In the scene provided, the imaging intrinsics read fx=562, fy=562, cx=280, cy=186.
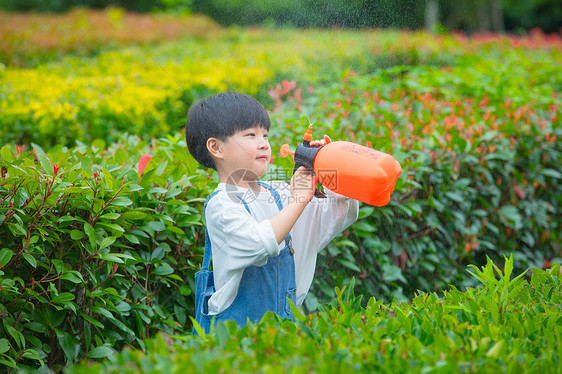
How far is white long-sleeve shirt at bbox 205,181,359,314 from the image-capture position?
1779mm

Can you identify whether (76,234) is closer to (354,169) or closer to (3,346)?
(3,346)

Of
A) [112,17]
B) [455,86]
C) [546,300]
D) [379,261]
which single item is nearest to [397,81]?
[455,86]

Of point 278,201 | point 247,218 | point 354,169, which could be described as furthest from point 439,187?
point 247,218

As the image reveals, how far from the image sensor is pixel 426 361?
4.59ft

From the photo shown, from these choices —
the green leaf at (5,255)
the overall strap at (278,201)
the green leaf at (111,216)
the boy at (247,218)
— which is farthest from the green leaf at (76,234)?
the overall strap at (278,201)

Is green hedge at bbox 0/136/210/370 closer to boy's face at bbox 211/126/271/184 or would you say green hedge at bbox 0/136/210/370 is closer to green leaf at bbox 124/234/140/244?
green leaf at bbox 124/234/140/244

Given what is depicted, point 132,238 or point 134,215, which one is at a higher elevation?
point 134,215

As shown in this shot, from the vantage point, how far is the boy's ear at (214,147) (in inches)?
78.2

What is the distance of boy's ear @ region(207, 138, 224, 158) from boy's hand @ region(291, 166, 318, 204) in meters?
0.30

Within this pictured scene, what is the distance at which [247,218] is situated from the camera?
1.83 m

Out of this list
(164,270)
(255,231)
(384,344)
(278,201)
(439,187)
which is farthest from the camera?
(439,187)

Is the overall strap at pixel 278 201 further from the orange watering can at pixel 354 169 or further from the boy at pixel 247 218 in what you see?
the orange watering can at pixel 354 169

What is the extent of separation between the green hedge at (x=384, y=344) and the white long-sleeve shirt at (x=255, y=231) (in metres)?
0.22

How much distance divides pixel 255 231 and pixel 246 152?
1.03ft
